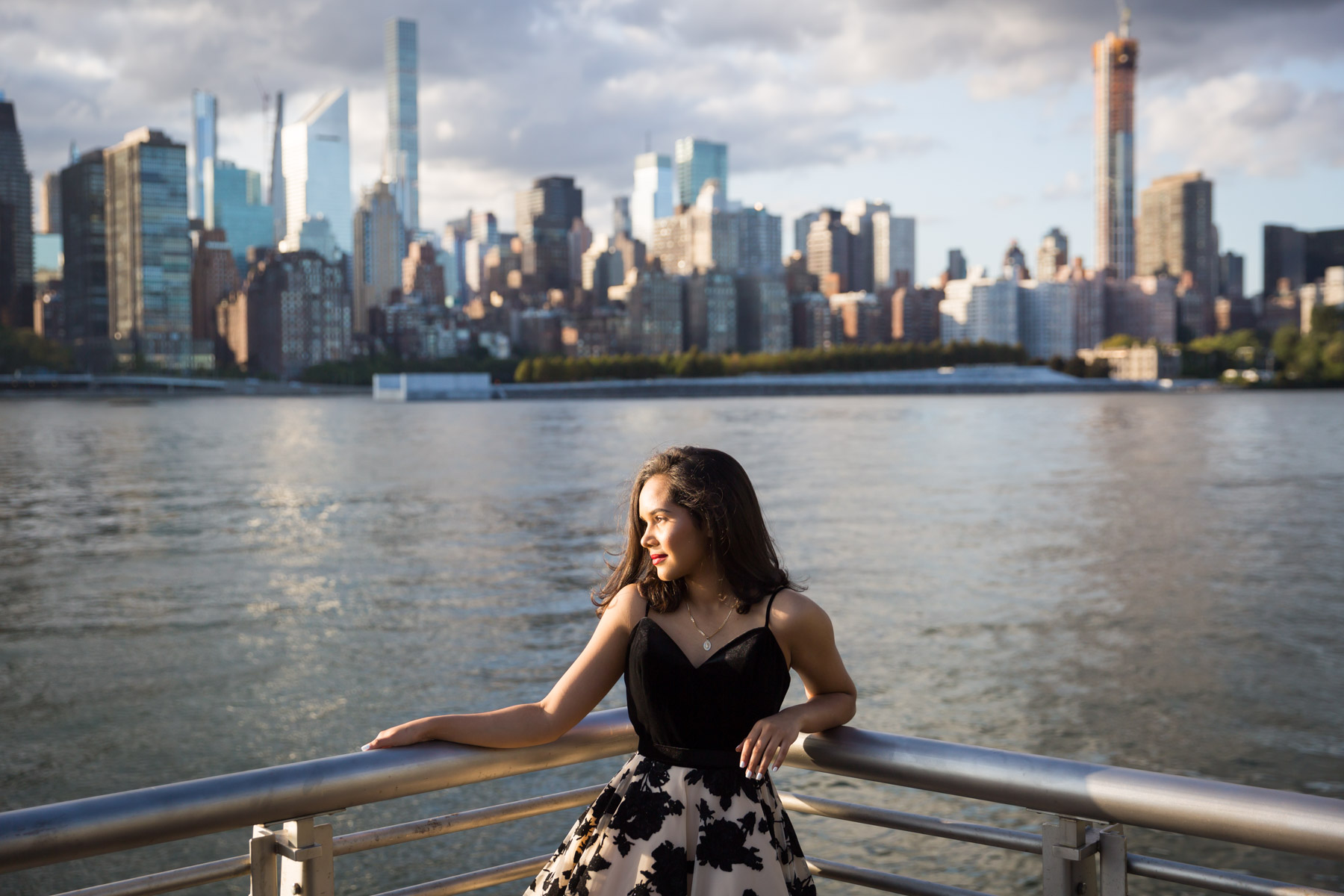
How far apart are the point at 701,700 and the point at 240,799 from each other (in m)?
0.76

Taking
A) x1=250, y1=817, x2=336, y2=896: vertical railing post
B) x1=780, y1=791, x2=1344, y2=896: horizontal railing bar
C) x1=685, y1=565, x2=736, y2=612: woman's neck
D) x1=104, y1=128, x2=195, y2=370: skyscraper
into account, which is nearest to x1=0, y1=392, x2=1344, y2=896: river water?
x1=685, y1=565, x2=736, y2=612: woman's neck

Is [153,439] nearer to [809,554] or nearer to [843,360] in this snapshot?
[809,554]

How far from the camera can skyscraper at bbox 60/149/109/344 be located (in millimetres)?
169375

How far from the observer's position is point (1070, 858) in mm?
1834

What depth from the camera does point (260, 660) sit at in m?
17.2

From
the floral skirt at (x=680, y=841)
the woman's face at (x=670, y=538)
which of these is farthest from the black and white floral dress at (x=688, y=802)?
the woman's face at (x=670, y=538)

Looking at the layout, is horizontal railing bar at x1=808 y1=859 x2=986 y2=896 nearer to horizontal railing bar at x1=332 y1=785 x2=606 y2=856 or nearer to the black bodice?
the black bodice

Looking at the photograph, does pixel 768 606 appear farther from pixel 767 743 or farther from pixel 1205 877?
pixel 1205 877

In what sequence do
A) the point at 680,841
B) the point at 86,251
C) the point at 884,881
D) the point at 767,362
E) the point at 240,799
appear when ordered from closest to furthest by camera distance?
1. the point at 240,799
2. the point at 680,841
3. the point at 884,881
4. the point at 767,362
5. the point at 86,251

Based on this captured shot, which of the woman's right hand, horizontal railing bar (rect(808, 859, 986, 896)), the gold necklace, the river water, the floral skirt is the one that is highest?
the gold necklace

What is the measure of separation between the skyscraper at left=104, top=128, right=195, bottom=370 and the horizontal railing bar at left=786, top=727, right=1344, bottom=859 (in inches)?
6545

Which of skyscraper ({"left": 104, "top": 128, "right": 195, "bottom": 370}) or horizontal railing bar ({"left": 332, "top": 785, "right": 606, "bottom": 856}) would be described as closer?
horizontal railing bar ({"left": 332, "top": 785, "right": 606, "bottom": 856})

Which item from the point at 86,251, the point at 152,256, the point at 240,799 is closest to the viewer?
the point at 240,799

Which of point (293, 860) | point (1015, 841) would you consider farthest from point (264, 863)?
point (1015, 841)
